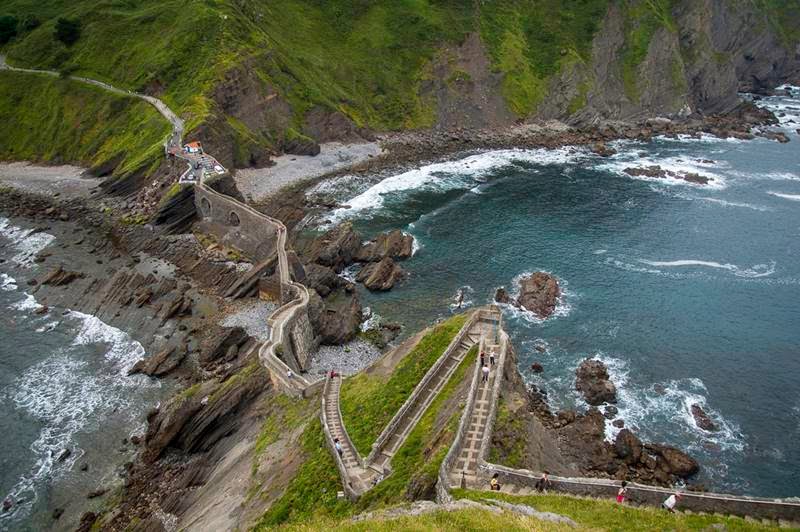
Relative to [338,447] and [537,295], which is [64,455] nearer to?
[338,447]

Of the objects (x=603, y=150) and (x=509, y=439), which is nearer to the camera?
(x=509, y=439)

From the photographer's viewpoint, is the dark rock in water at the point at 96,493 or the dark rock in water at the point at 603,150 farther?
the dark rock in water at the point at 603,150

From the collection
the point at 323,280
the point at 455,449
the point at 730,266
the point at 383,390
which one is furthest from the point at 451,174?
the point at 455,449

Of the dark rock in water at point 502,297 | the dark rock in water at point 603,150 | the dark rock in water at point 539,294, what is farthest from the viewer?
the dark rock in water at point 603,150

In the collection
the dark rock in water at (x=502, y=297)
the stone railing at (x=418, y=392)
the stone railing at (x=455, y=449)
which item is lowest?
the dark rock in water at (x=502, y=297)

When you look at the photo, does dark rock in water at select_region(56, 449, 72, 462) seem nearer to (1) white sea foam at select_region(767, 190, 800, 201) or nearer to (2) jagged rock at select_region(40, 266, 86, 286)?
(2) jagged rock at select_region(40, 266, 86, 286)

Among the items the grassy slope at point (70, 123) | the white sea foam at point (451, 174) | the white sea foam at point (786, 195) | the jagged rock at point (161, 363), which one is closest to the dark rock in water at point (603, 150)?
the white sea foam at point (451, 174)

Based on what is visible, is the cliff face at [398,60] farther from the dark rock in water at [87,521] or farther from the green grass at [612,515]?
the green grass at [612,515]
